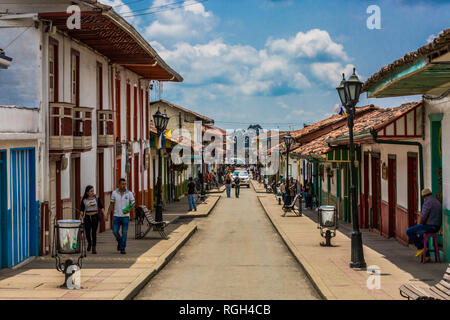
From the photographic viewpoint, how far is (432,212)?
41.5ft

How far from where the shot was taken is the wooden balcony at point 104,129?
64.4ft

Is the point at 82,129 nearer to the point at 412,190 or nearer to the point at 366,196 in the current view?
the point at 412,190

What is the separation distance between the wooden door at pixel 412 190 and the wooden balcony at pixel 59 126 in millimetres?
8345

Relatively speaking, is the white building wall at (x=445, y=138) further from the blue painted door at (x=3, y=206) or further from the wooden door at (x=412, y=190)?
the blue painted door at (x=3, y=206)

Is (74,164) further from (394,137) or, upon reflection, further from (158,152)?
(158,152)

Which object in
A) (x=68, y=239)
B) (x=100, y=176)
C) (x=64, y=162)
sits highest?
(x=64, y=162)

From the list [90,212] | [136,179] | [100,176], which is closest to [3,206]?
[90,212]

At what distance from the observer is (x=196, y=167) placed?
63.1m

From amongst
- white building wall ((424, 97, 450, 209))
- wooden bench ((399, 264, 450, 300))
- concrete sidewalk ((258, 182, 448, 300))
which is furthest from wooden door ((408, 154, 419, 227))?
wooden bench ((399, 264, 450, 300))

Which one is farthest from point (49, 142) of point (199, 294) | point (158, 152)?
point (158, 152)

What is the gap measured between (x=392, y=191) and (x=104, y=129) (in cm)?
889

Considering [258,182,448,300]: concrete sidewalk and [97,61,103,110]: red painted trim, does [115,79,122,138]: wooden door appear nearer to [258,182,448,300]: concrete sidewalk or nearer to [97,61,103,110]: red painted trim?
[97,61,103,110]: red painted trim

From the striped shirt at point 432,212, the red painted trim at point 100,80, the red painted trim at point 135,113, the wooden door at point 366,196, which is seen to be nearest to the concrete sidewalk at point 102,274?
the red painted trim at point 100,80

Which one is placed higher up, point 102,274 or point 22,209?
point 22,209
